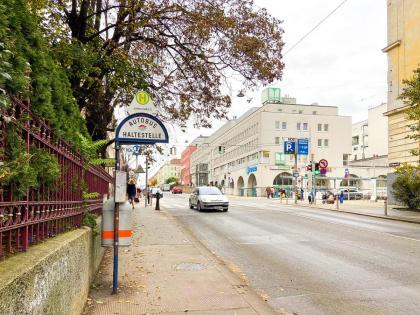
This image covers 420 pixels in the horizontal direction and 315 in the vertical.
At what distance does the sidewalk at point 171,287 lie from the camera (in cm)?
584

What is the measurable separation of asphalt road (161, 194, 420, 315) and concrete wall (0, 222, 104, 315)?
8.99 feet

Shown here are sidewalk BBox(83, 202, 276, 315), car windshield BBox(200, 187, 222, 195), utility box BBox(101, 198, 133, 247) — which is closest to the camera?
sidewalk BBox(83, 202, 276, 315)

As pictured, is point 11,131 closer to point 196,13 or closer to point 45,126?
point 45,126

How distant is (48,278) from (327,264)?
6860 millimetres

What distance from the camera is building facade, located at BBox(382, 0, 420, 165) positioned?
104ft

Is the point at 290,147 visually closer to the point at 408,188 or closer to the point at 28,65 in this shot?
the point at 408,188

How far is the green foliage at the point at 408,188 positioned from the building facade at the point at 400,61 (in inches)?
159

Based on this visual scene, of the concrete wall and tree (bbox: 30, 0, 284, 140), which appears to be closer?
the concrete wall

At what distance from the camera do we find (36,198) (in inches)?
161

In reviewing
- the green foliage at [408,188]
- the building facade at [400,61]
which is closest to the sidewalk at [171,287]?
the green foliage at [408,188]

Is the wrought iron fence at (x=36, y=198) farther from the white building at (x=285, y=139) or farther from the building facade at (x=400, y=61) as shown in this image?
the white building at (x=285, y=139)

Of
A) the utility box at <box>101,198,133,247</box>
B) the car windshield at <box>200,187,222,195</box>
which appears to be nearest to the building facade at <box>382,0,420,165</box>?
the car windshield at <box>200,187,222,195</box>

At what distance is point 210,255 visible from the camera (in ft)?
34.3

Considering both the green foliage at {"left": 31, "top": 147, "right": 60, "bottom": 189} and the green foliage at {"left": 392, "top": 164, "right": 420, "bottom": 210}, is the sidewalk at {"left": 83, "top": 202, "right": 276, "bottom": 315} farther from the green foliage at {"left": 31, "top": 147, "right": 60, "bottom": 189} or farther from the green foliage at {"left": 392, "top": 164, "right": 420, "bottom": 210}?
Result: the green foliage at {"left": 392, "top": 164, "right": 420, "bottom": 210}
